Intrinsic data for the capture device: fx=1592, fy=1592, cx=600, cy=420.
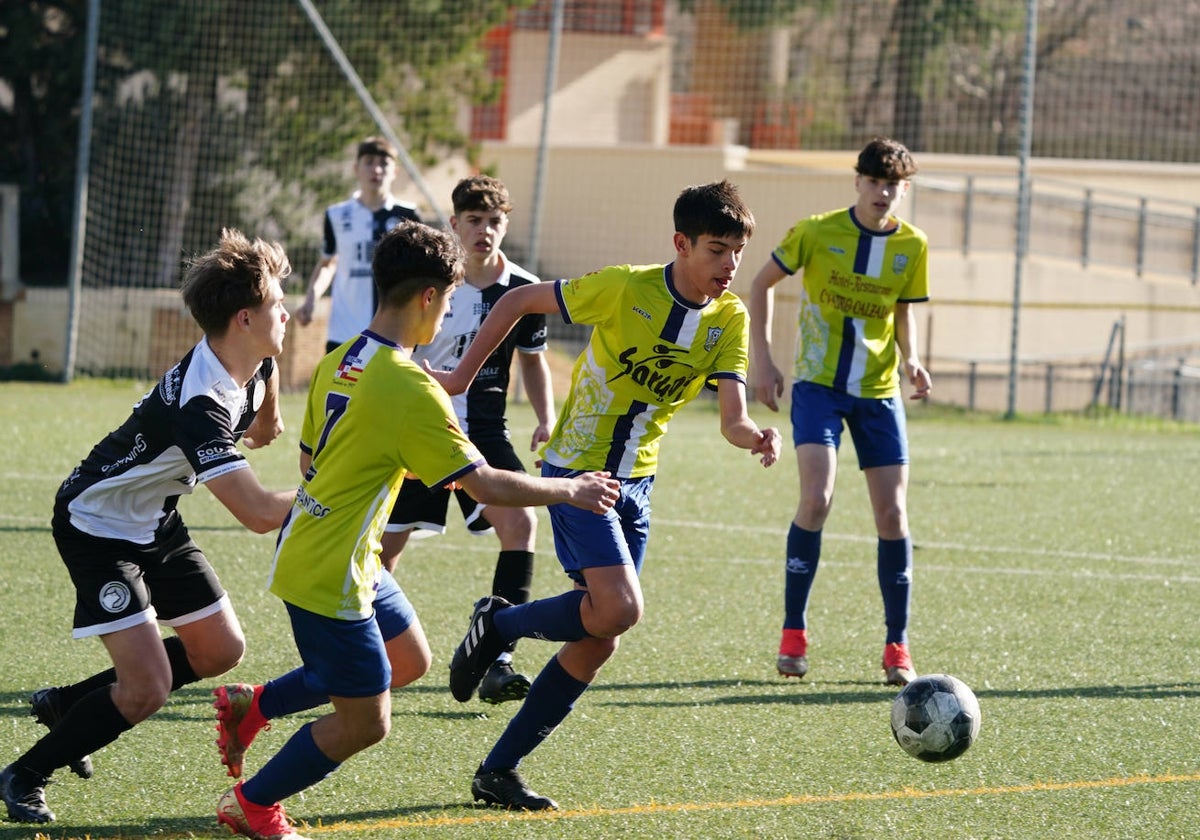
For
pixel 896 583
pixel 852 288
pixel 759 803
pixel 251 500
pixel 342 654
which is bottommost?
pixel 759 803

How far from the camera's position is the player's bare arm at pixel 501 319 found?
15.4 feet

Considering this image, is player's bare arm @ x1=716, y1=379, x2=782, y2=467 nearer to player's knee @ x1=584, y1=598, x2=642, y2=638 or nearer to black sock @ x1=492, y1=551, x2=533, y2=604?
player's knee @ x1=584, y1=598, x2=642, y2=638

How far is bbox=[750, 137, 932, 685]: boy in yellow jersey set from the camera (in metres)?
6.13

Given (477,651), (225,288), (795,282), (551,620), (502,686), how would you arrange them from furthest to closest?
(795,282) → (502,686) → (477,651) → (551,620) → (225,288)

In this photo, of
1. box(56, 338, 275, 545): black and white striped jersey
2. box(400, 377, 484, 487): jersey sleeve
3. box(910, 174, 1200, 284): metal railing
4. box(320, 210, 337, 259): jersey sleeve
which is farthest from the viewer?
box(910, 174, 1200, 284): metal railing

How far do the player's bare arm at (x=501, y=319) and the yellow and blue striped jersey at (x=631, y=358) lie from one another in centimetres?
4

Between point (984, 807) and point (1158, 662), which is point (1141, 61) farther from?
point (984, 807)

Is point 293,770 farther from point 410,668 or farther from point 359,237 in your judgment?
point 359,237

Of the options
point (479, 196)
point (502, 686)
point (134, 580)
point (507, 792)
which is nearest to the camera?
point (134, 580)

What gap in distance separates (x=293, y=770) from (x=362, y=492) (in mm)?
689

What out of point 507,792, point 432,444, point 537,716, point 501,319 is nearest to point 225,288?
point 432,444

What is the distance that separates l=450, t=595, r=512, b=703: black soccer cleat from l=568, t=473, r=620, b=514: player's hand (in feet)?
3.75

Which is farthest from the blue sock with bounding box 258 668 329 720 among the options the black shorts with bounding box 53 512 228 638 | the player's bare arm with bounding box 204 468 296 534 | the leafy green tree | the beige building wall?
the leafy green tree

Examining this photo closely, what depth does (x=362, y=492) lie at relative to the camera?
3.77 meters
